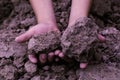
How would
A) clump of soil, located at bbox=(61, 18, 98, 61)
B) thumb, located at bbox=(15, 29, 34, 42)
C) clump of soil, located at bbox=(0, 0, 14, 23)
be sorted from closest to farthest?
clump of soil, located at bbox=(61, 18, 98, 61), thumb, located at bbox=(15, 29, 34, 42), clump of soil, located at bbox=(0, 0, 14, 23)

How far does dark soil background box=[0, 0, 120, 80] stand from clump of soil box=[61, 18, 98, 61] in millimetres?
112

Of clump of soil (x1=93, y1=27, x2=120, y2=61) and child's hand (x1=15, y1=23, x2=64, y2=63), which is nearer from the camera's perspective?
child's hand (x1=15, y1=23, x2=64, y2=63)

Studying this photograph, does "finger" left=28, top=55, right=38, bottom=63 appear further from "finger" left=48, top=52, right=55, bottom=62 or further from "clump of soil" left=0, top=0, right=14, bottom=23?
"clump of soil" left=0, top=0, right=14, bottom=23

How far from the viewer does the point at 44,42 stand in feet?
5.11

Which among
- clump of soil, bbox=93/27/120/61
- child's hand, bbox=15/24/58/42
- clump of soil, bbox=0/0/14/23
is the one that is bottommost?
clump of soil, bbox=93/27/120/61

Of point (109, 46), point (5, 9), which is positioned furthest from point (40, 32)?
point (5, 9)

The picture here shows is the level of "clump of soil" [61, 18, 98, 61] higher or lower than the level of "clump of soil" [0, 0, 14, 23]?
lower

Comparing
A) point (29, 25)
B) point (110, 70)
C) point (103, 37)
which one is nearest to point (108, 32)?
point (103, 37)

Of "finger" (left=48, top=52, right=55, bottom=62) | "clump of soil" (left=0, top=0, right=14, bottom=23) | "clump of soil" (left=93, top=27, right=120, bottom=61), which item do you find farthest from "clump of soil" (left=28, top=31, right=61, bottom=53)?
"clump of soil" (left=0, top=0, right=14, bottom=23)

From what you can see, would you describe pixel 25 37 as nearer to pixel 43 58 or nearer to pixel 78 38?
pixel 43 58

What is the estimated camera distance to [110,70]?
5.23 feet

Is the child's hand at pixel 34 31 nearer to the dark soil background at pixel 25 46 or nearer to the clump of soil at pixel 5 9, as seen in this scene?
the dark soil background at pixel 25 46

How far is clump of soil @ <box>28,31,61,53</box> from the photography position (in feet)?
5.05

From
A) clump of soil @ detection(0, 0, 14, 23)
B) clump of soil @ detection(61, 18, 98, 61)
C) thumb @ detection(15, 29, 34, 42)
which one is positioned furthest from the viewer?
clump of soil @ detection(0, 0, 14, 23)
